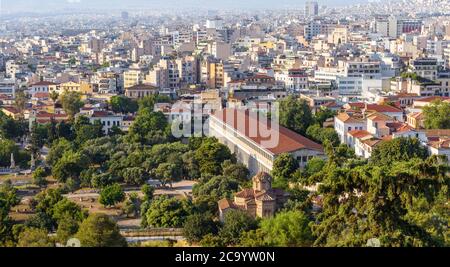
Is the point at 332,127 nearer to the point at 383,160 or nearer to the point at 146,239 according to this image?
the point at 383,160

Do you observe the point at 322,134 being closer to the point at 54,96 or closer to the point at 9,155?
the point at 9,155

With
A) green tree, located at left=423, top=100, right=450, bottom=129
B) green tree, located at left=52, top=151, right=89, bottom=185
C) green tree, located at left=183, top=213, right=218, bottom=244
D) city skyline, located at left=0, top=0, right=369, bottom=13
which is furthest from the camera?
city skyline, located at left=0, top=0, right=369, bottom=13

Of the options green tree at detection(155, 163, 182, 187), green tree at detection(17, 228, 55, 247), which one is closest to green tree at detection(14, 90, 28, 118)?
green tree at detection(155, 163, 182, 187)

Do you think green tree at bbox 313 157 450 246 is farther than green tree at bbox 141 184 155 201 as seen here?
No

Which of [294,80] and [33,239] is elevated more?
[33,239]

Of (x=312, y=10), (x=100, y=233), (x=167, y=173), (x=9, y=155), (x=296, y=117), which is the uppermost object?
(x=312, y=10)

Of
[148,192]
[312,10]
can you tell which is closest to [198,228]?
[148,192]

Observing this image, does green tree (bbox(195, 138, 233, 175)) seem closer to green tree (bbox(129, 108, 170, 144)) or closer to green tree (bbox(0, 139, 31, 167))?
green tree (bbox(129, 108, 170, 144))

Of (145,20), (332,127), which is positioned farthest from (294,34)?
(332,127)
